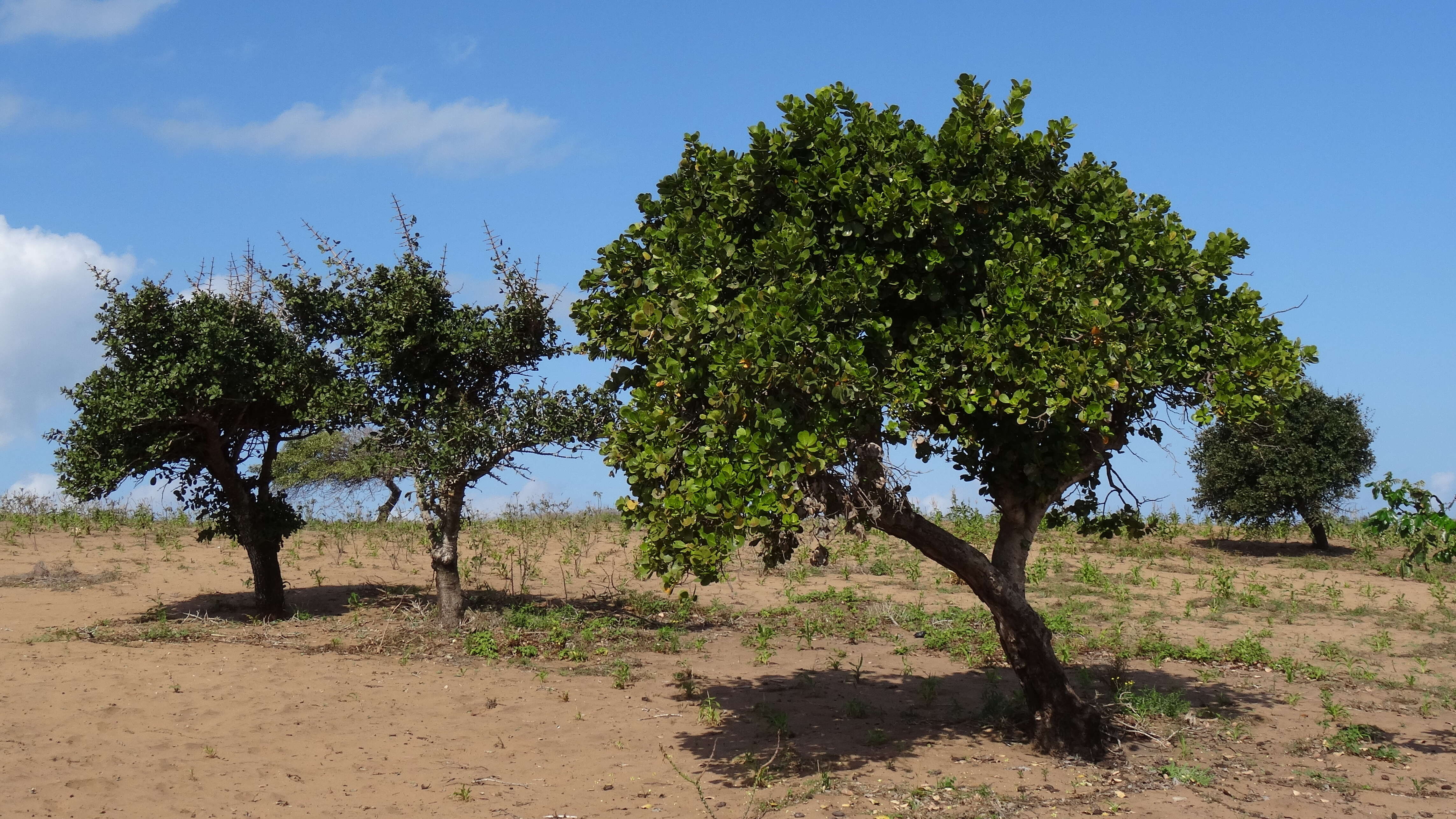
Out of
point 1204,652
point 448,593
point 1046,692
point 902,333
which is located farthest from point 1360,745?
point 448,593

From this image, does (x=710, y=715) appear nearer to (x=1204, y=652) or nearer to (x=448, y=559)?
(x=448, y=559)

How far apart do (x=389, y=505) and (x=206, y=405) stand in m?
16.5

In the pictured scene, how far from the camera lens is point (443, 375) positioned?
15.4m

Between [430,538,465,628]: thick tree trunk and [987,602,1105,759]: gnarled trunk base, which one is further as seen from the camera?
[430,538,465,628]: thick tree trunk

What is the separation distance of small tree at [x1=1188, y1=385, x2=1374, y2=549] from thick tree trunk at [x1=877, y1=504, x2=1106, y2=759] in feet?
55.7

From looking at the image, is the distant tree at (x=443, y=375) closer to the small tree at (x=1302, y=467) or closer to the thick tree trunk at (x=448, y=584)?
the thick tree trunk at (x=448, y=584)

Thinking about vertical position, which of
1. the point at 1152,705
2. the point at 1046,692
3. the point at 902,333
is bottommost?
the point at 1152,705

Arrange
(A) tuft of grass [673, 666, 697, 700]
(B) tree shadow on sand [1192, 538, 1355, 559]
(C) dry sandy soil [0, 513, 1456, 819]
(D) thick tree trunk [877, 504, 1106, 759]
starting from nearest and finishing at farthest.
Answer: (C) dry sandy soil [0, 513, 1456, 819], (D) thick tree trunk [877, 504, 1106, 759], (A) tuft of grass [673, 666, 697, 700], (B) tree shadow on sand [1192, 538, 1355, 559]

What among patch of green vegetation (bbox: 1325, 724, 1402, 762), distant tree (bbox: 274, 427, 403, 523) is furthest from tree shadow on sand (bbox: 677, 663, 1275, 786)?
distant tree (bbox: 274, 427, 403, 523)

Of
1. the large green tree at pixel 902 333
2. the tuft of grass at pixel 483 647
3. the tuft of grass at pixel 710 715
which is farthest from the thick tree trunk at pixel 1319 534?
the tuft of grass at pixel 483 647

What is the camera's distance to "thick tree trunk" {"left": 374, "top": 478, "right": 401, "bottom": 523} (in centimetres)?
2767

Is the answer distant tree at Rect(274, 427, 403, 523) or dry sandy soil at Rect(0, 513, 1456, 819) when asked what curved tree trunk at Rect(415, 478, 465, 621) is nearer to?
dry sandy soil at Rect(0, 513, 1456, 819)

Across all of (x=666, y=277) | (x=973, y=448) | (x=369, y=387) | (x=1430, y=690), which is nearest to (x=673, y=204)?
(x=666, y=277)

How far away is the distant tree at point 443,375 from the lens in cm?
1444
